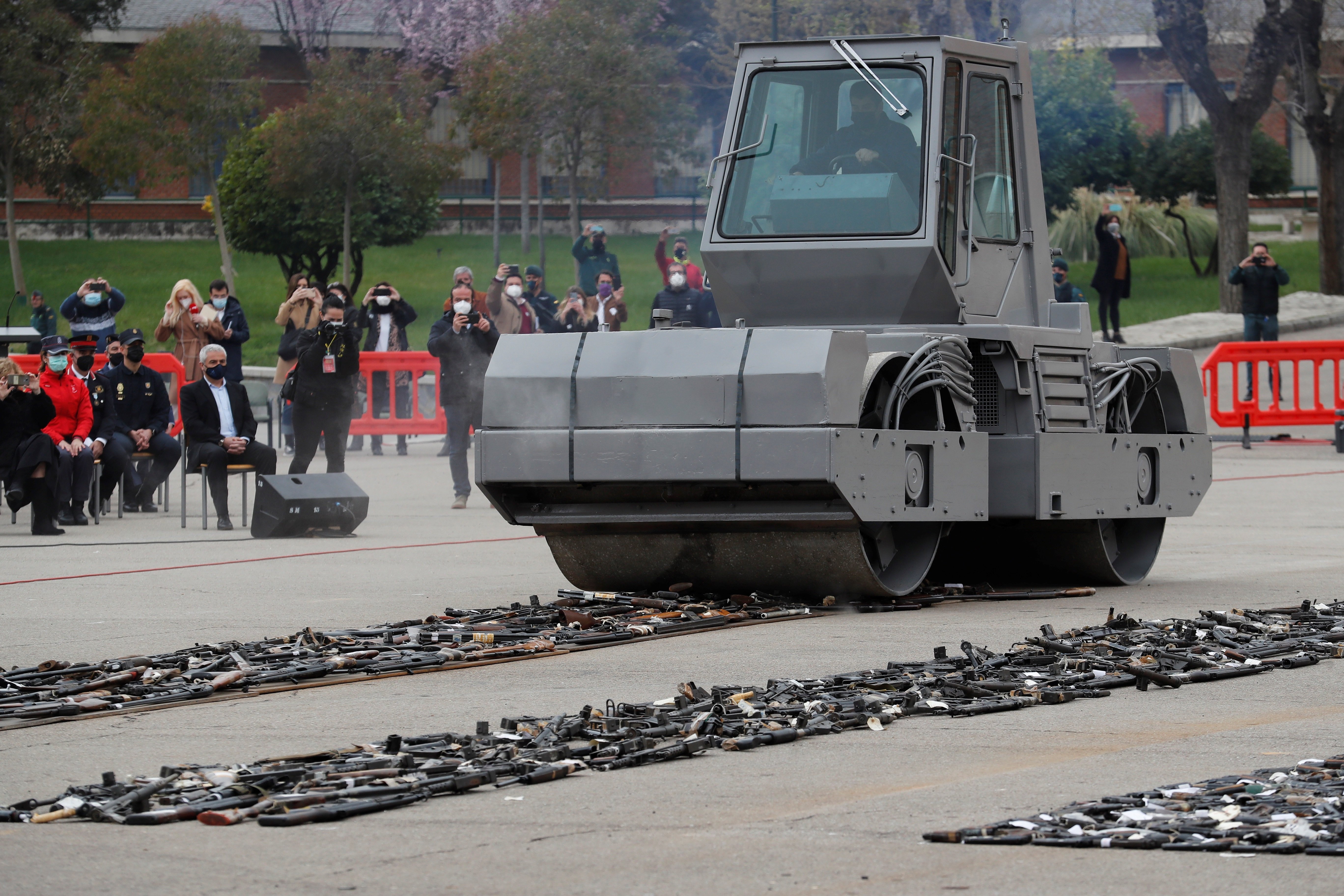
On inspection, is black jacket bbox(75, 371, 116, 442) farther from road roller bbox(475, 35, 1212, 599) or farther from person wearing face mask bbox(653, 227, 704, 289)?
road roller bbox(475, 35, 1212, 599)

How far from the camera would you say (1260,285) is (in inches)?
1126

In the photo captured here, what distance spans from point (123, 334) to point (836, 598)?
13.5 m

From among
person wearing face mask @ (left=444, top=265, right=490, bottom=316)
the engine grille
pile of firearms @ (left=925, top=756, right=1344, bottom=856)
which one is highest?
person wearing face mask @ (left=444, top=265, right=490, bottom=316)

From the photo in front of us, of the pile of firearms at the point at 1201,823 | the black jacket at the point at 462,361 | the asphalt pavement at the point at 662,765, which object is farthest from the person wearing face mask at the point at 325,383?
the pile of firearms at the point at 1201,823

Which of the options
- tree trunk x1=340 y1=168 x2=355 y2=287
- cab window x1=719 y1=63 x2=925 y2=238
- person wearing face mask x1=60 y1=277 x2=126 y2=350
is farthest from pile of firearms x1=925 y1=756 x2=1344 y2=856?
tree trunk x1=340 y1=168 x2=355 y2=287

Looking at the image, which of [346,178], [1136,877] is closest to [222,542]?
[1136,877]

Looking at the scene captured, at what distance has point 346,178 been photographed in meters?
41.8

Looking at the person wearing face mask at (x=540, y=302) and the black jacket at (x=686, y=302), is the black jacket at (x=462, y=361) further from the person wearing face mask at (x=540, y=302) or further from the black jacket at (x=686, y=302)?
the person wearing face mask at (x=540, y=302)

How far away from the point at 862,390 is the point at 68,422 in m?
9.58

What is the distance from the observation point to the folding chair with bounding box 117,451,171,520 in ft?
61.1

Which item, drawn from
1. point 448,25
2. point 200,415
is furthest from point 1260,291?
point 448,25

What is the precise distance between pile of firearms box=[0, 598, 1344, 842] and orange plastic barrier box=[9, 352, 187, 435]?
11.7m

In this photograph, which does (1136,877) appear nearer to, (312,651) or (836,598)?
(312,651)

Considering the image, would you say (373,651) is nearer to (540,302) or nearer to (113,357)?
(113,357)
